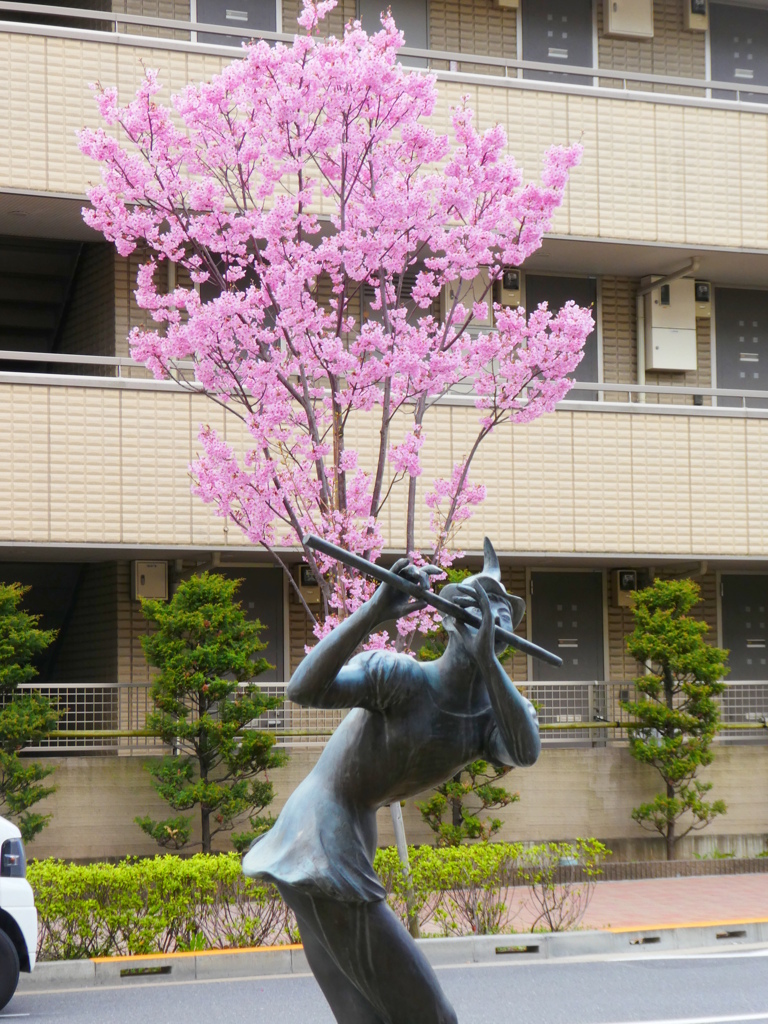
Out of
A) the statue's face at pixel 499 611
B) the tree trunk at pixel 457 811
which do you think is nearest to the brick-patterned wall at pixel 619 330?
the tree trunk at pixel 457 811

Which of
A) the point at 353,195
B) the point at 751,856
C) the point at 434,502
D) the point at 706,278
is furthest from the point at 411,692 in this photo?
the point at 706,278

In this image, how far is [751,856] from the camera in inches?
701

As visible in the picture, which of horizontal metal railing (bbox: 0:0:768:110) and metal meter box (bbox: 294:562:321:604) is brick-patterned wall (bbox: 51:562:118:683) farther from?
horizontal metal railing (bbox: 0:0:768:110)

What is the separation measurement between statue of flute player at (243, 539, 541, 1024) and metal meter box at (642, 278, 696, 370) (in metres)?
15.3

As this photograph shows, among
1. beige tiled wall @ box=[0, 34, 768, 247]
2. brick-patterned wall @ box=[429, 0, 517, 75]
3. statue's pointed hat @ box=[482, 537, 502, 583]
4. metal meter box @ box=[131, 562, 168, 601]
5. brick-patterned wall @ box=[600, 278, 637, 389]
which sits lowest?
metal meter box @ box=[131, 562, 168, 601]

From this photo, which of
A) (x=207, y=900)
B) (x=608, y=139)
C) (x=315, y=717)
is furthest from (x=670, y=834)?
(x=608, y=139)

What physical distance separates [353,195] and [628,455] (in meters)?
7.61

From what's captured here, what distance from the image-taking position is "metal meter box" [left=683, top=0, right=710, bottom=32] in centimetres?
2028

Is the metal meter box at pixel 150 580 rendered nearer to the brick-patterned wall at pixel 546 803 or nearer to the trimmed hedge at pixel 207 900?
the brick-patterned wall at pixel 546 803

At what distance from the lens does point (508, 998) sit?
9.61 meters

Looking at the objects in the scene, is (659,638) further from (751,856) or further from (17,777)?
(17,777)

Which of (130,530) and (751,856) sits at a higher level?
(130,530)

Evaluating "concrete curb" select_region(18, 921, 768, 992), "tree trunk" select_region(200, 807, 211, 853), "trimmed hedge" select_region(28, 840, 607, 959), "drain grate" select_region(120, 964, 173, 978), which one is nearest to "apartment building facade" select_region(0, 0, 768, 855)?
Answer: "tree trunk" select_region(200, 807, 211, 853)

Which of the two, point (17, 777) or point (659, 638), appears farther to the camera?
point (659, 638)
